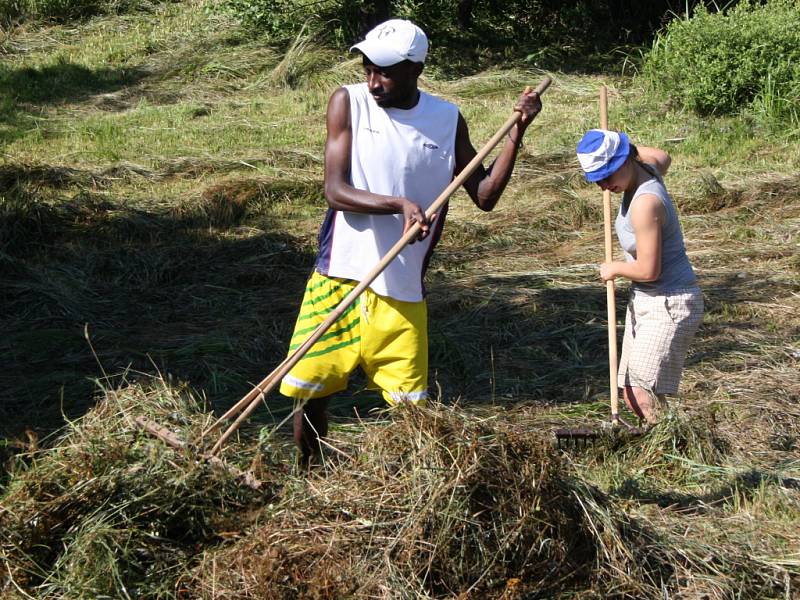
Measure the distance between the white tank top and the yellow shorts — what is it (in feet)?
0.18

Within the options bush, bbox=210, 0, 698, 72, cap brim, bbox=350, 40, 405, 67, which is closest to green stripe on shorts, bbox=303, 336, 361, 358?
cap brim, bbox=350, 40, 405, 67

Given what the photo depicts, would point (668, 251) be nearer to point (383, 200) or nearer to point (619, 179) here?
point (619, 179)

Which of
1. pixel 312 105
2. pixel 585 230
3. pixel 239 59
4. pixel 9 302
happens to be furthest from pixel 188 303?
pixel 239 59

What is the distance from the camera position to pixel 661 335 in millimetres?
4176

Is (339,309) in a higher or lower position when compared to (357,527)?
higher

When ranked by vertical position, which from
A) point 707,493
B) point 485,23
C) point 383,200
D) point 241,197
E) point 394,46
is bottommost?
point 485,23

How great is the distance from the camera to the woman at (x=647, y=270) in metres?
3.99

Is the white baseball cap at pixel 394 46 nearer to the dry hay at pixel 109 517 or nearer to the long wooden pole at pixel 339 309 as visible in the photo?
the long wooden pole at pixel 339 309

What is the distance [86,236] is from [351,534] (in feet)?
15.7

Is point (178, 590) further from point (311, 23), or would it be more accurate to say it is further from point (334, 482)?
point (311, 23)

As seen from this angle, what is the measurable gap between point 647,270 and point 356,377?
1.94m

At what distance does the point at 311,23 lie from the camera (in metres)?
13.2

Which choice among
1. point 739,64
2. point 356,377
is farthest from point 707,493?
point 739,64

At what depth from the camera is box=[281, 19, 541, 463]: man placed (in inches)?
139
